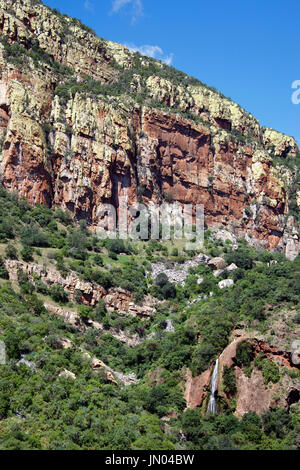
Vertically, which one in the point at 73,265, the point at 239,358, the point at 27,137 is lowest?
the point at 239,358

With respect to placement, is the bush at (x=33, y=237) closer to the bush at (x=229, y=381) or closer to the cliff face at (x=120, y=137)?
the cliff face at (x=120, y=137)

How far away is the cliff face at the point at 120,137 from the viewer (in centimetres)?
6525

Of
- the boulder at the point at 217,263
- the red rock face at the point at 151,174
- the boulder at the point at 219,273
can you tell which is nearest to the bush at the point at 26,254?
the red rock face at the point at 151,174

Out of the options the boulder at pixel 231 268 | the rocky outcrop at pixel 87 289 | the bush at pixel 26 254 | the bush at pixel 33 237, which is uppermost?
the bush at pixel 33 237

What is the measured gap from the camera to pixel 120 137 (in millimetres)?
71312

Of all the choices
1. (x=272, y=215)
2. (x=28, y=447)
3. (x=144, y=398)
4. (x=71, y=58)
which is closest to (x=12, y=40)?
(x=71, y=58)

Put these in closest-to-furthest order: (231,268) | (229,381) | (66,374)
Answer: (66,374), (229,381), (231,268)

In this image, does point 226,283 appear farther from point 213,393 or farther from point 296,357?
point 296,357

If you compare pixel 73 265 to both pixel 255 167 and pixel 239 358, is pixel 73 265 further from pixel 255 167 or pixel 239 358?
pixel 255 167

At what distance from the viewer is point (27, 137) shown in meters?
62.6

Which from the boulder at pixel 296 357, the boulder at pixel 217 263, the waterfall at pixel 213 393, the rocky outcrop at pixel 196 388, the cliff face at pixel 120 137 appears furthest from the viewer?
the cliff face at pixel 120 137

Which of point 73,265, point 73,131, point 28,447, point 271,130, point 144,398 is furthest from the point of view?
point 271,130

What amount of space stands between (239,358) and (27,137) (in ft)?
117

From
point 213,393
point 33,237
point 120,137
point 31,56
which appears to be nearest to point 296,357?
point 213,393
